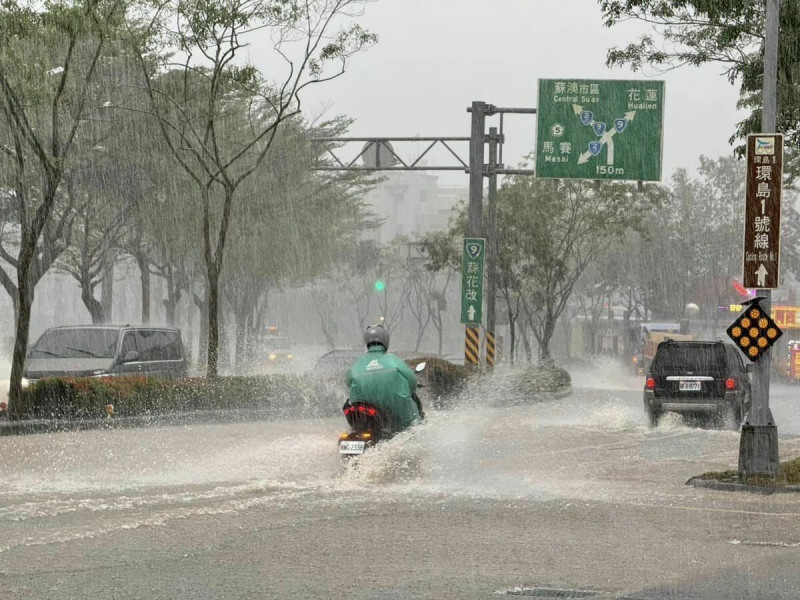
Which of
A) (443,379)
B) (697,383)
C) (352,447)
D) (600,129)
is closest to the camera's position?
(352,447)

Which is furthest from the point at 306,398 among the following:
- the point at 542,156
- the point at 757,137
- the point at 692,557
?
the point at 692,557

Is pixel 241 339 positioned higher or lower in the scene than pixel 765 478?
lower

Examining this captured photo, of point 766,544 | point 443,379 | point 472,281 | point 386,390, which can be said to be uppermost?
point 472,281

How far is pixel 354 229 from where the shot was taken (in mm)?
57781

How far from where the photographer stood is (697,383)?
975 inches

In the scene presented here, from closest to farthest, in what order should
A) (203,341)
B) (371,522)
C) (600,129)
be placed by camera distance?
1. (371,522)
2. (600,129)
3. (203,341)

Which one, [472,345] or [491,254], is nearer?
[472,345]

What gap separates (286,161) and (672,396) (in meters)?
18.0

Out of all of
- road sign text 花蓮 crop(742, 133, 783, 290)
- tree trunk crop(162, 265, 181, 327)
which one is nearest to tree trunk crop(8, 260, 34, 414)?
road sign text 花蓮 crop(742, 133, 783, 290)

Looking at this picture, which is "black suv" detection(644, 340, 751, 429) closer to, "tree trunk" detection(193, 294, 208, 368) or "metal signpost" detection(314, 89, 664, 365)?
"metal signpost" detection(314, 89, 664, 365)

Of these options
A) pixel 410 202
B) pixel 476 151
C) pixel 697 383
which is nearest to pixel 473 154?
pixel 476 151

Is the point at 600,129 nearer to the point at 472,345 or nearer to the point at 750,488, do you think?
the point at 472,345

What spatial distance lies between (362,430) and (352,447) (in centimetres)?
19

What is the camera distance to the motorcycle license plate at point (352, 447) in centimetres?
1230
